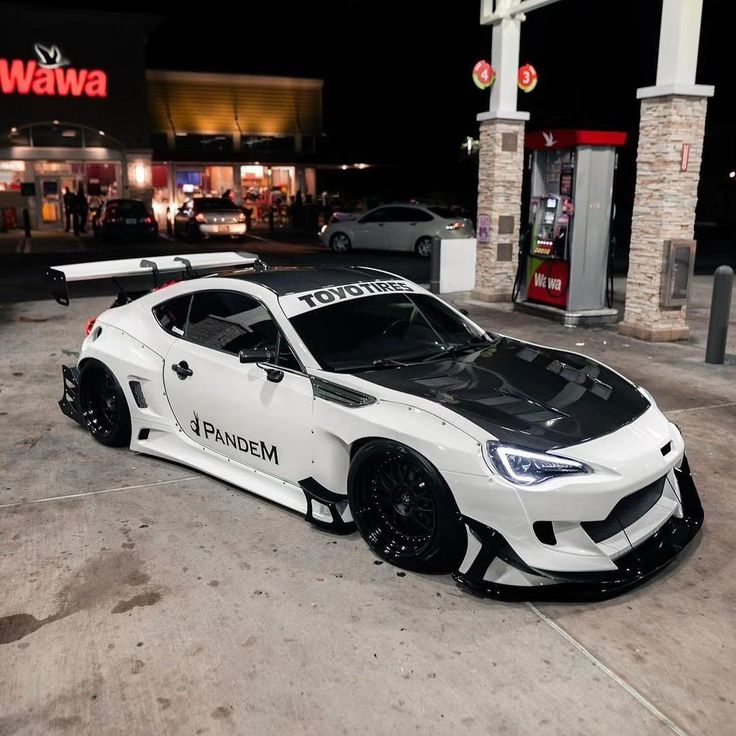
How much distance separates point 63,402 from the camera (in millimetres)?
6445

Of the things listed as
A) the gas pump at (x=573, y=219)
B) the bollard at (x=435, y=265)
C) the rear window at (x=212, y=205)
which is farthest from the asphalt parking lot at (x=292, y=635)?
the rear window at (x=212, y=205)

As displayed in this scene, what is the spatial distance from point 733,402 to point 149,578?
557 cm

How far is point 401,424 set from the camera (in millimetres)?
4016

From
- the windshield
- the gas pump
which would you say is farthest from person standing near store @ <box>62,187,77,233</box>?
the windshield

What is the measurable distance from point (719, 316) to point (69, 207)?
2579cm

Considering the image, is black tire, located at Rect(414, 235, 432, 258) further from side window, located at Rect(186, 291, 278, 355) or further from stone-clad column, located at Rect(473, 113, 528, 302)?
side window, located at Rect(186, 291, 278, 355)

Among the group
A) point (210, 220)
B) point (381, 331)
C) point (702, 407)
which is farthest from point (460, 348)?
point (210, 220)

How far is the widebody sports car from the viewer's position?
3.71 metres

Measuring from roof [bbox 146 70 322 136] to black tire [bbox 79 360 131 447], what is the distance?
31.7m

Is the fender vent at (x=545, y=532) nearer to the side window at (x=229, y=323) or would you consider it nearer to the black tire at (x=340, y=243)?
the side window at (x=229, y=323)

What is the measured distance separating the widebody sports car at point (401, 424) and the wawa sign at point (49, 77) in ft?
95.5

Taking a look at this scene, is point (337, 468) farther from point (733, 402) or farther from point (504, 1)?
point (504, 1)

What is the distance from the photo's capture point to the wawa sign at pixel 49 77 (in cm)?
3088

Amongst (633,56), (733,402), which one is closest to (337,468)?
(733,402)
